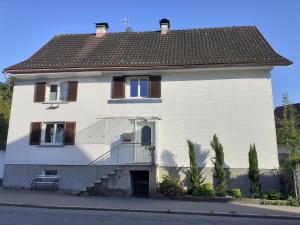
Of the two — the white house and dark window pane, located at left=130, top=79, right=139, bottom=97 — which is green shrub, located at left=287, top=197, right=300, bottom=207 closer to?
the white house

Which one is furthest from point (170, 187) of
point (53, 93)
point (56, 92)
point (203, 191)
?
point (53, 93)

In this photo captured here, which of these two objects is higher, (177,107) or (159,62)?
(159,62)

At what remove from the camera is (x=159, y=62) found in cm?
2041

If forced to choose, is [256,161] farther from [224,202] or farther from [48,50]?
[48,50]

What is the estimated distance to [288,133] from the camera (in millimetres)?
22500

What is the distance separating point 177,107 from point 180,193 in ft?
16.8

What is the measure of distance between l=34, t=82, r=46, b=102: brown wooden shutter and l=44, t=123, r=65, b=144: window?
5.27 ft

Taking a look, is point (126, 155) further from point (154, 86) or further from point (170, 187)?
point (154, 86)

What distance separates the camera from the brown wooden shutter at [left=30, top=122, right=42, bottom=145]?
66.9 ft

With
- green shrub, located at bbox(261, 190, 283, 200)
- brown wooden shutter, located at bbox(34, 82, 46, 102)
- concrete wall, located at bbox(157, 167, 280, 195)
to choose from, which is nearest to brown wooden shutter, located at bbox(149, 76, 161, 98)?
concrete wall, located at bbox(157, 167, 280, 195)

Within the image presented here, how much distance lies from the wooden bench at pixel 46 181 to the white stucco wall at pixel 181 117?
86 centimetres

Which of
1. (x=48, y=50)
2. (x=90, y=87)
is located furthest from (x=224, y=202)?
(x=48, y=50)

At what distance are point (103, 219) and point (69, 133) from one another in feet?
35.5

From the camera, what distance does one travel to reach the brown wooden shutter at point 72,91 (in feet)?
68.0
